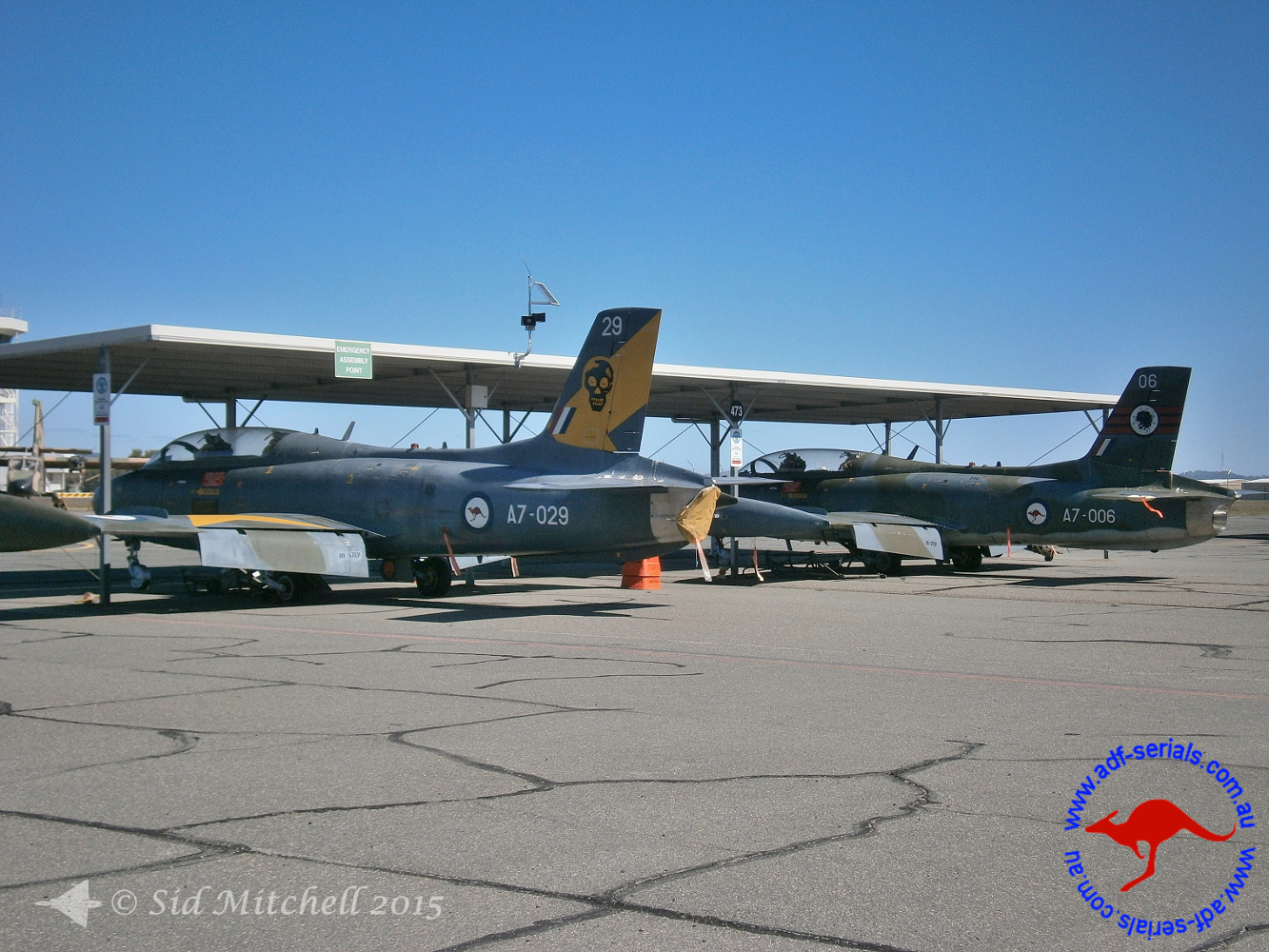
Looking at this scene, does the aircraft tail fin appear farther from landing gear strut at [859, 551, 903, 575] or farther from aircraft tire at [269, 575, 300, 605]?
aircraft tire at [269, 575, 300, 605]

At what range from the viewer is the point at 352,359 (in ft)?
67.0

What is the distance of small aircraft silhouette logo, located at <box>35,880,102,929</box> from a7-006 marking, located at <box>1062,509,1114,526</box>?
20467 mm

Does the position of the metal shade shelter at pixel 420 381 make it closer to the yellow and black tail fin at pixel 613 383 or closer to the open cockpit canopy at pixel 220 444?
the open cockpit canopy at pixel 220 444

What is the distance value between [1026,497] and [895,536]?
9.59 ft

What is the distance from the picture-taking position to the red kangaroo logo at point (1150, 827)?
15.8ft

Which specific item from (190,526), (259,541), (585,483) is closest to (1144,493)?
(585,483)

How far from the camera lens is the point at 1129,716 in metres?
7.52

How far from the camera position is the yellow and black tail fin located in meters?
16.4

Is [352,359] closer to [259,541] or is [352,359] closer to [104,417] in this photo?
[104,417]

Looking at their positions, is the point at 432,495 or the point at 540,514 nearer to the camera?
the point at 540,514

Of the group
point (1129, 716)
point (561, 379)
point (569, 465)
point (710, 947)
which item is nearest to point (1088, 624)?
point (1129, 716)

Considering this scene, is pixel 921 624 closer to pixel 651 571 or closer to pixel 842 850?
pixel 651 571

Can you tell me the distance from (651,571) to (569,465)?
5.03 metres

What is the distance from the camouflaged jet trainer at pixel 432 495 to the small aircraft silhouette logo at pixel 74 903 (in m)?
10.9
